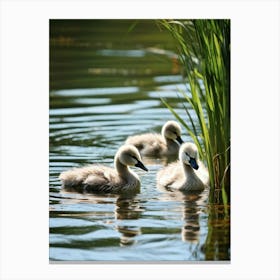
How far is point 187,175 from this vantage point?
10805 millimetres

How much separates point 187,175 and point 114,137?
156 centimetres

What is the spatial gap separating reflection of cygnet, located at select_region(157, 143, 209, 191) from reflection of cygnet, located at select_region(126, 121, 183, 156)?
1.20 meters

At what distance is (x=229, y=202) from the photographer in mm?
9719

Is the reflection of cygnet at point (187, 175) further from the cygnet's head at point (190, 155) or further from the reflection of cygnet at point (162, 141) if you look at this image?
the reflection of cygnet at point (162, 141)

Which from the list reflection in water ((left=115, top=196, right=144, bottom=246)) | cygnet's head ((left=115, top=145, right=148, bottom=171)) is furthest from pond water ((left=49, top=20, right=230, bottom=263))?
cygnet's head ((left=115, top=145, right=148, bottom=171))

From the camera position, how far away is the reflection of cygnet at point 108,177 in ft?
35.0

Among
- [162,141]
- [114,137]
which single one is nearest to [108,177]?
[114,137]

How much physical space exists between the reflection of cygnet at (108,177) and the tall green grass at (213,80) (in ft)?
3.00

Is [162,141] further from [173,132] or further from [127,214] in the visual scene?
[127,214]

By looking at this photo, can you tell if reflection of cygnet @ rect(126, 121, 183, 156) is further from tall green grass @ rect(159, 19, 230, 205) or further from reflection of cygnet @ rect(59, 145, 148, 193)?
tall green grass @ rect(159, 19, 230, 205)

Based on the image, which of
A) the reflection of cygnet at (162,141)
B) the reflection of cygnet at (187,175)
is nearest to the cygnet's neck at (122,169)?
the reflection of cygnet at (187,175)
